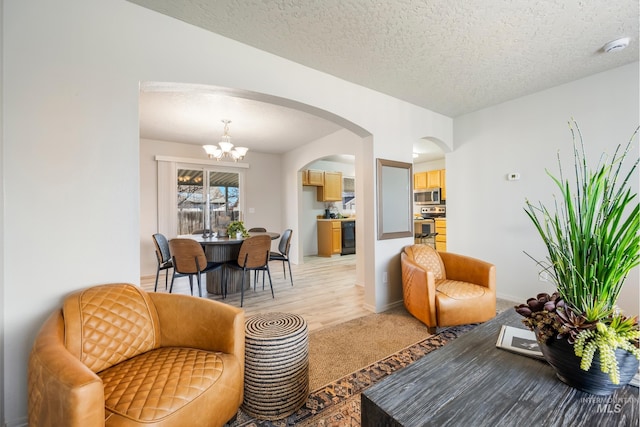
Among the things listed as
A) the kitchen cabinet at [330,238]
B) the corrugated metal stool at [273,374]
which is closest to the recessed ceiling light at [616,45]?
the corrugated metal stool at [273,374]

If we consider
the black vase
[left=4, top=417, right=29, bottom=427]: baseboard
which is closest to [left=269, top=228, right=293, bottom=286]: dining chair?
[left=4, top=417, right=29, bottom=427]: baseboard

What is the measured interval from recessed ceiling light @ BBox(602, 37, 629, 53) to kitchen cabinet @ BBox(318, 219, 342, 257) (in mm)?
5381

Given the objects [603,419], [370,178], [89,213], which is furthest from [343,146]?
[603,419]

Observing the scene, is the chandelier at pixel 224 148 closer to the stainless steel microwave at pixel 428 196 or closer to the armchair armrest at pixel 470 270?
the armchair armrest at pixel 470 270

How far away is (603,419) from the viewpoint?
0.83m

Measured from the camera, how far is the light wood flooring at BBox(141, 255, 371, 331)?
307 cm

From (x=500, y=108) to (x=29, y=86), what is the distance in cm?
449

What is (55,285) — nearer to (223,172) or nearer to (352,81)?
(352,81)

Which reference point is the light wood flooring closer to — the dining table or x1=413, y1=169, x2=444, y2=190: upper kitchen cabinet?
the dining table

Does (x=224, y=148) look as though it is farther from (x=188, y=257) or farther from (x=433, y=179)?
(x=433, y=179)

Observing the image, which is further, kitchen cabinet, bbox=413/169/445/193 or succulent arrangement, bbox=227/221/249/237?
kitchen cabinet, bbox=413/169/445/193

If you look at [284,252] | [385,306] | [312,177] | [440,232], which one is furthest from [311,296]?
[440,232]

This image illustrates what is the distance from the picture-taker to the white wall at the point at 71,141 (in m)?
1.41

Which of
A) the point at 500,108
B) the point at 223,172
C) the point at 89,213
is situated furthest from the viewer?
the point at 223,172
